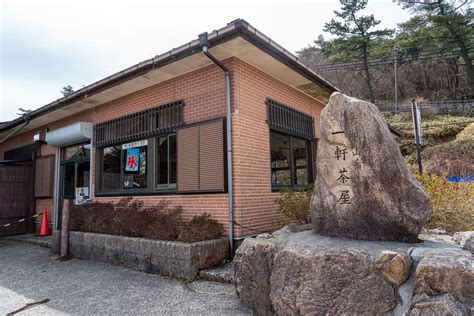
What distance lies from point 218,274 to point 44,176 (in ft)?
28.5

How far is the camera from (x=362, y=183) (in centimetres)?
354

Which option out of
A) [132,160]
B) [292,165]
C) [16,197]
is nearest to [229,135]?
[292,165]

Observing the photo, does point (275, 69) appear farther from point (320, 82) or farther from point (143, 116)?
point (143, 116)

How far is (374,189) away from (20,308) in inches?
191

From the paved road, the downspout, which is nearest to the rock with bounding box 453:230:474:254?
the paved road

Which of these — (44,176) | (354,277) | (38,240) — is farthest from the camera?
(44,176)

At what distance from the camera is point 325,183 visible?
3865 mm

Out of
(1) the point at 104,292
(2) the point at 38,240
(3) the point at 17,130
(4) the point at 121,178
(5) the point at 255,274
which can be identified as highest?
(3) the point at 17,130

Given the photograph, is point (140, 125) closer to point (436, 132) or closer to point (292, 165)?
point (292, 165)

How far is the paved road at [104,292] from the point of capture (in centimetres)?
394

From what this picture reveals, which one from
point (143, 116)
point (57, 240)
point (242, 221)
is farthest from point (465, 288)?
point (57, 240)

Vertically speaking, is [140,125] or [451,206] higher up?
[140,125]

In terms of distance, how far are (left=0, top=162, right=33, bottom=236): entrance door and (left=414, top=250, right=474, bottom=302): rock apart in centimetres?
1164

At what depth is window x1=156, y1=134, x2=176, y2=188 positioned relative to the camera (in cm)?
708
